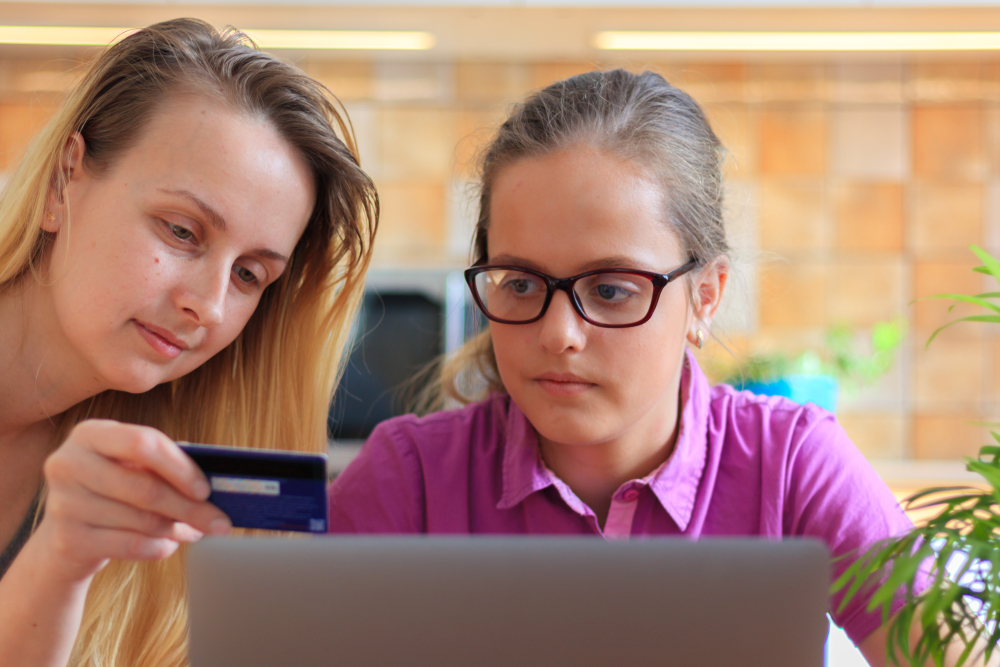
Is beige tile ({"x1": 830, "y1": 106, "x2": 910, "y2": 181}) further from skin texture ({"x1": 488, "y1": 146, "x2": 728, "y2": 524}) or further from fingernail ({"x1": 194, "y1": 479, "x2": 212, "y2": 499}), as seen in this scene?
fingernail ({"x1": 194, "y1": 479, "x2": 212, "y2": 499})

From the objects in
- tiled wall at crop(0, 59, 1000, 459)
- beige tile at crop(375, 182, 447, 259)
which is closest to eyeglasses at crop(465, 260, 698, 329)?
tiled wall at crop(0, 59, 1000, 459)

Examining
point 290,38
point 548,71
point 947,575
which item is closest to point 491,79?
point 548,71

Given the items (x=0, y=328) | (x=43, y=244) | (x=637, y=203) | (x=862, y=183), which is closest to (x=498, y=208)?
(x=637, y=203)

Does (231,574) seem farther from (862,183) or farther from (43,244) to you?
(862,183)


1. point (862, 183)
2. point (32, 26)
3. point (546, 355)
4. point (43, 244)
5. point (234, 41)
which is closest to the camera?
point (546, 355)

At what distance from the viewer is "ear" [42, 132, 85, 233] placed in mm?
1021

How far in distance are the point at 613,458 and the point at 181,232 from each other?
62 centimetres

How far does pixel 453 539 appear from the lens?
490 millimetres

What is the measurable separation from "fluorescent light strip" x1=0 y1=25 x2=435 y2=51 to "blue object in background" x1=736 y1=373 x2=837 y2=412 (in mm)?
1658

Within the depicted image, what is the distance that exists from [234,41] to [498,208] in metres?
0.48

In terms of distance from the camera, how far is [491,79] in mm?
3166

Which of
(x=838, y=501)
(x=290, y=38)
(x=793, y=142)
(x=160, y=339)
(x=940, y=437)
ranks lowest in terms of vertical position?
(x=940, y=437)

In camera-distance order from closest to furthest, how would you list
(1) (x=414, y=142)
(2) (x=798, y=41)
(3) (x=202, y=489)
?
(3) (x=202, y=489) → (2) (x=798, y=41) → (1) (x=414, y=142)

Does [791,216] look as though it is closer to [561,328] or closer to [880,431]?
[880,431]
